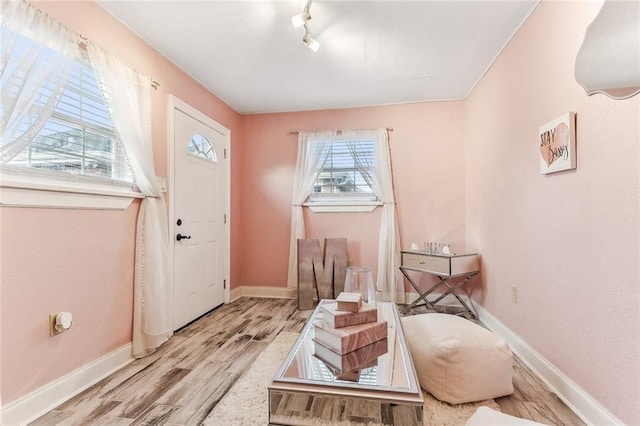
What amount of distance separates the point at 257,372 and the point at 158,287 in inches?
39.7

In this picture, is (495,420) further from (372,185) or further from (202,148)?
(202,148)

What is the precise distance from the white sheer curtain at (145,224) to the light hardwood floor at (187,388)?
0.81 feet

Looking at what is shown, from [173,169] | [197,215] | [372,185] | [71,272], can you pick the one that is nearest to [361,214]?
[372,185]

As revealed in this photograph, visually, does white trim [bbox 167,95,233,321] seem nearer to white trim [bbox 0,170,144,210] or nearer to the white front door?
the white front door

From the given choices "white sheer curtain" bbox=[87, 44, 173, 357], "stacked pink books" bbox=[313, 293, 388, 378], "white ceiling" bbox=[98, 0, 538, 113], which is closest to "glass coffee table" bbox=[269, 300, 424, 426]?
"stacked pink books" bbox=[313, 293, 388, 378]

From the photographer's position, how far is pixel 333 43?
232 centimetres

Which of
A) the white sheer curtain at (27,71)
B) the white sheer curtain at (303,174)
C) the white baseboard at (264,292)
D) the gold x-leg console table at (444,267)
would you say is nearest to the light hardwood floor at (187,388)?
the gold x-leg console table at (444,267)

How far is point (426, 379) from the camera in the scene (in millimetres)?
1651

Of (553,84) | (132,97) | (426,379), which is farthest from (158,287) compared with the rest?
(553,84)

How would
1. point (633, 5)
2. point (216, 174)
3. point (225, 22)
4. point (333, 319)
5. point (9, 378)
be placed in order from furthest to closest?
point (216, 174)
point (225, 22)
point (9, 378)
point (333, 319)
point (633, 5)

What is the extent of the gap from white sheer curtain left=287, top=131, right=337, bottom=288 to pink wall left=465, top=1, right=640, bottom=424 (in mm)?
→ 1887

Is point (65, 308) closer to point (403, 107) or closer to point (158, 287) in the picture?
point (158, 287)

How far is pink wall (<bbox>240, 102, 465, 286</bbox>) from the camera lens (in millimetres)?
3482

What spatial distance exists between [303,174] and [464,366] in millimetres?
2732
